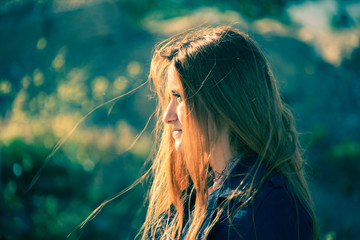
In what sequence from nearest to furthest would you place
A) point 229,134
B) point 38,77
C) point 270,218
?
point 270,218
point 229,134
point 38,77

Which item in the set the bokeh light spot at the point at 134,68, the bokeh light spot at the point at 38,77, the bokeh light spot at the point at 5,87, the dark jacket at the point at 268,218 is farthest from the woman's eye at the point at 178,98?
the bokeh light spot at the point at 5,87

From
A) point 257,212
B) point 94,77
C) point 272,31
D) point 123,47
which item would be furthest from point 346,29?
point 257,212

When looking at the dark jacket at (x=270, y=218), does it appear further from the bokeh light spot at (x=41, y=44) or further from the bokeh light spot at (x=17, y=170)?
the bokeh light spot at (x=41, y=44)

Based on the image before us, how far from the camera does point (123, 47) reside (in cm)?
318

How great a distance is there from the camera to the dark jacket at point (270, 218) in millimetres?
1108

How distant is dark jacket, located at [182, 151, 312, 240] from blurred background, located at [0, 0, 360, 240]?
5.65 feet

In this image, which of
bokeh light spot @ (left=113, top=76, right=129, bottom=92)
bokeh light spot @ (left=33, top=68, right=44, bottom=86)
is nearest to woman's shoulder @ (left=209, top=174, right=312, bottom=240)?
bokeh light spot @ (left=113, top=76, right=129, bottom=92)

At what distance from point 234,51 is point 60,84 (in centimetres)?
214

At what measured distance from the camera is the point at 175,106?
1.49m

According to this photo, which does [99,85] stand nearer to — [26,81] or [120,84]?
[120,84]

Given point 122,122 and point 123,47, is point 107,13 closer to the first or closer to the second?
point 123,47

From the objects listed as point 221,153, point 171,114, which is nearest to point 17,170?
point 171,114

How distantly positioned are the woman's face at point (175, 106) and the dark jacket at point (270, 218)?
374 mm

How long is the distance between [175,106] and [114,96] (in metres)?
1.70
